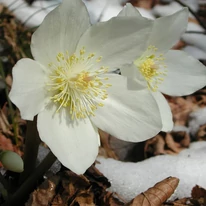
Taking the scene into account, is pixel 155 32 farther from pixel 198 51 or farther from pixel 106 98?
pixel 198 51

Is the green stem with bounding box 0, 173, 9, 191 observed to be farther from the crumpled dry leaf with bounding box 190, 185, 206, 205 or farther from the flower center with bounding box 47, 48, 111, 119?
the crumpled dry leaf with bounding box 190, 185, 206, 205

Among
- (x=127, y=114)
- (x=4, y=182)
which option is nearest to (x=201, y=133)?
(x=127, y=114)

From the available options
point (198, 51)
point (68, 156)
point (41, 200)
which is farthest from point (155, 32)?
point (198, 51)

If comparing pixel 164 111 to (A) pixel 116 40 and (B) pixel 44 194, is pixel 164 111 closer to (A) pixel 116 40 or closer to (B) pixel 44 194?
(A) pixel 116 40

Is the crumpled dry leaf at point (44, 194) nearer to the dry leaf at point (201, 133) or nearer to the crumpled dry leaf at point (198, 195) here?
the crumpled dry leaf at point (198, 195)

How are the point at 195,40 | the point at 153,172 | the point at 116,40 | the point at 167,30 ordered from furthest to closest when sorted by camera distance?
the point at 195,40
the point at 153,172
the point at 167,30
the point at 116,40

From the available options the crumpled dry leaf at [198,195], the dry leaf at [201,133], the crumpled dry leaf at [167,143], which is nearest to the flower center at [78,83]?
the crumpled dry leaf at [198,195]
